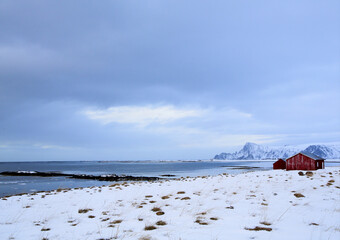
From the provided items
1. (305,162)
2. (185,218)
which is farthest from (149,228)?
(305,162)

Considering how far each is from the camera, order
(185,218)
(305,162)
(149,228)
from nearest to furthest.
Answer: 1. (149,228)
2. (185,218)
3. (305,162)

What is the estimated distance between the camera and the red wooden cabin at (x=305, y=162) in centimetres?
3638

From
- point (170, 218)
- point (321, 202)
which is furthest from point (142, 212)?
point (321, 202)

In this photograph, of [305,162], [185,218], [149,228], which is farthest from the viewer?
[305,162]

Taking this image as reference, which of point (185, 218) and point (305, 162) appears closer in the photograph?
point (185, 218)

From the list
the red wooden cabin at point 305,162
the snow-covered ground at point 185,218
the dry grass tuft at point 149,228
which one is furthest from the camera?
the red wooden cabin at point 305,162

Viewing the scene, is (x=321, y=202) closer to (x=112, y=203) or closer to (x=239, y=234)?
(x=239, y=234)

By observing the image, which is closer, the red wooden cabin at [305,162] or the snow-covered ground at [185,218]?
the snow-covered ground at [185,218]

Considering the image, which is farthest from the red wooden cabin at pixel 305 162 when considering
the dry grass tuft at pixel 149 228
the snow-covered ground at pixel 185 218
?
the dry grass tuft at pixel 149 228

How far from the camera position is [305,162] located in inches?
1454

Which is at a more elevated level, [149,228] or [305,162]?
[149,228]

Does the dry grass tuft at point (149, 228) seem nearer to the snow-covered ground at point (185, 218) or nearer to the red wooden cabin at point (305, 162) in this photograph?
the snow-covered ground at point (185, 218)

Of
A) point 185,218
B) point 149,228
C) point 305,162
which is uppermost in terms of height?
point 149,228

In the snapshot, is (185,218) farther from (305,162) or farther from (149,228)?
(305,162)
